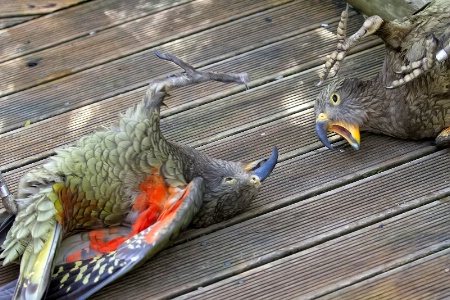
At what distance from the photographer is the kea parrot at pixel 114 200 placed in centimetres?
251

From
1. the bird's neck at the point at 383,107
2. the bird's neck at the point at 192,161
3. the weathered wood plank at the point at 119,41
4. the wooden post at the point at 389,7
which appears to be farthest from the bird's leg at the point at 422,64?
the weathered wood plank at the point at 119,41

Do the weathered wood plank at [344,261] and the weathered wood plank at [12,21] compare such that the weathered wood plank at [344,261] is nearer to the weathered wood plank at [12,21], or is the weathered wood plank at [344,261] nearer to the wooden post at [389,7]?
the wooden post at [389,7]

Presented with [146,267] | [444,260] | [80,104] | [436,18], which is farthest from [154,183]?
[436,18]

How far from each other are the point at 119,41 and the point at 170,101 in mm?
552

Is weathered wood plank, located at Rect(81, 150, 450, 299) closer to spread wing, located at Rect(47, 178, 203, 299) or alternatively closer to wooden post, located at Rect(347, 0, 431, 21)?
spread wing, located at Rect(47, 178, 203, 299)

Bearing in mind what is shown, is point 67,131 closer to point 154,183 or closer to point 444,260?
point 154,183

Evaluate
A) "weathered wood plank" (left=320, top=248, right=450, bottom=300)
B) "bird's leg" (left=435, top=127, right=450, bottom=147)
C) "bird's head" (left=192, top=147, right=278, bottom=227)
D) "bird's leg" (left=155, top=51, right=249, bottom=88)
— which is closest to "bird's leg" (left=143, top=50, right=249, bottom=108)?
"bird's leg" (left=155, top=51, right=249, bottom=88)

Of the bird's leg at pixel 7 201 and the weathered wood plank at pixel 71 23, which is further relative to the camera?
the weathered wood plank at pixel 71 23

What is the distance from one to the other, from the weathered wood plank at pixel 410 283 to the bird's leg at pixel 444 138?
21.8 inches

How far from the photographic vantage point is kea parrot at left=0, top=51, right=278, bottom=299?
2.51 meters

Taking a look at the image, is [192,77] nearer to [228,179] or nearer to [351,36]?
[228,179]

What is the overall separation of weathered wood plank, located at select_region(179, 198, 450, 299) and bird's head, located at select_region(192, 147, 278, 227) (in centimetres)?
27

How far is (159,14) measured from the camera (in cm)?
392

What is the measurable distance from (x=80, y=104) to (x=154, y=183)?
0.89m
